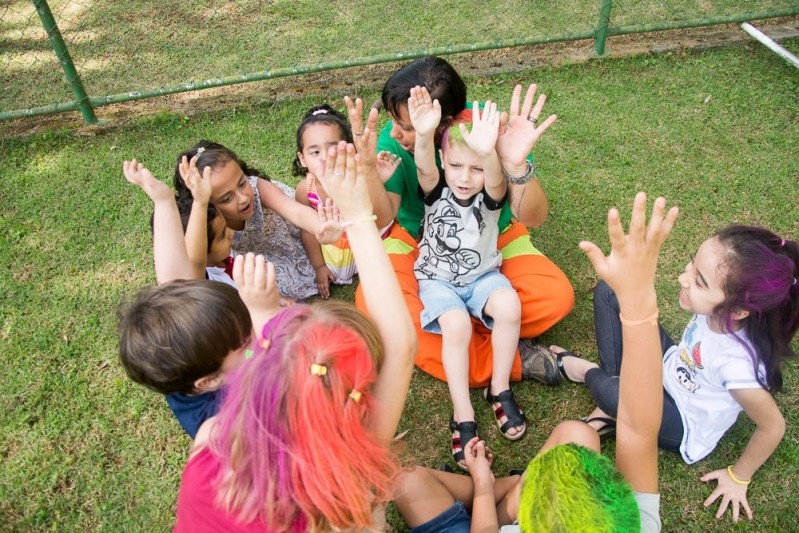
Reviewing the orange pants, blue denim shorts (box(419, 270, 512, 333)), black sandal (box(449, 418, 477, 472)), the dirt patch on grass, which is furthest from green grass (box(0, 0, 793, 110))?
black sandal (box(449, 418, 477, 472))

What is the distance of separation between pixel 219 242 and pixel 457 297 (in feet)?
3.37

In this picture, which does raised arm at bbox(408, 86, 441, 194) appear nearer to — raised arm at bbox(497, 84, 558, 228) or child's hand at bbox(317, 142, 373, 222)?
raised arm at bbox(497, 84, 558, 228)

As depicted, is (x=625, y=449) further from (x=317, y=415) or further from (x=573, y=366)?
(x=573, y=366)

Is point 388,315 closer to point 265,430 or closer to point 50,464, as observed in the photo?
point 265,430

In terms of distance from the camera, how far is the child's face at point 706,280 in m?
1.86

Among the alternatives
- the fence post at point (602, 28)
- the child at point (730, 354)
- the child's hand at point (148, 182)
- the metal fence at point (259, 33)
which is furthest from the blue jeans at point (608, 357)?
the fence post at point (602, 28)

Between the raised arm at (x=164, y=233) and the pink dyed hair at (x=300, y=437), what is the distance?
0.96 m

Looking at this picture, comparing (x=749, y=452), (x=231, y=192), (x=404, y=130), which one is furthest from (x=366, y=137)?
(x=749, y=452)

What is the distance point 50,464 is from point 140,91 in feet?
8.99

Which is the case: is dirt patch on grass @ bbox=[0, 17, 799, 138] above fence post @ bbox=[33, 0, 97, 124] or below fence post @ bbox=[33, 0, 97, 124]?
below

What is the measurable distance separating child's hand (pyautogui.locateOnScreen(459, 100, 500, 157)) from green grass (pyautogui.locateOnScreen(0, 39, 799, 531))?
0.99 meters

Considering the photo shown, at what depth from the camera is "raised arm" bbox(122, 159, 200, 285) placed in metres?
2.15

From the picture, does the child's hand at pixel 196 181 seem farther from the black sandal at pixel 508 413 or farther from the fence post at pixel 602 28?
the fence post at pixel 602 28

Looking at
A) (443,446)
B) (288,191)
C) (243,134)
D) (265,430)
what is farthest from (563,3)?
(265,430)
